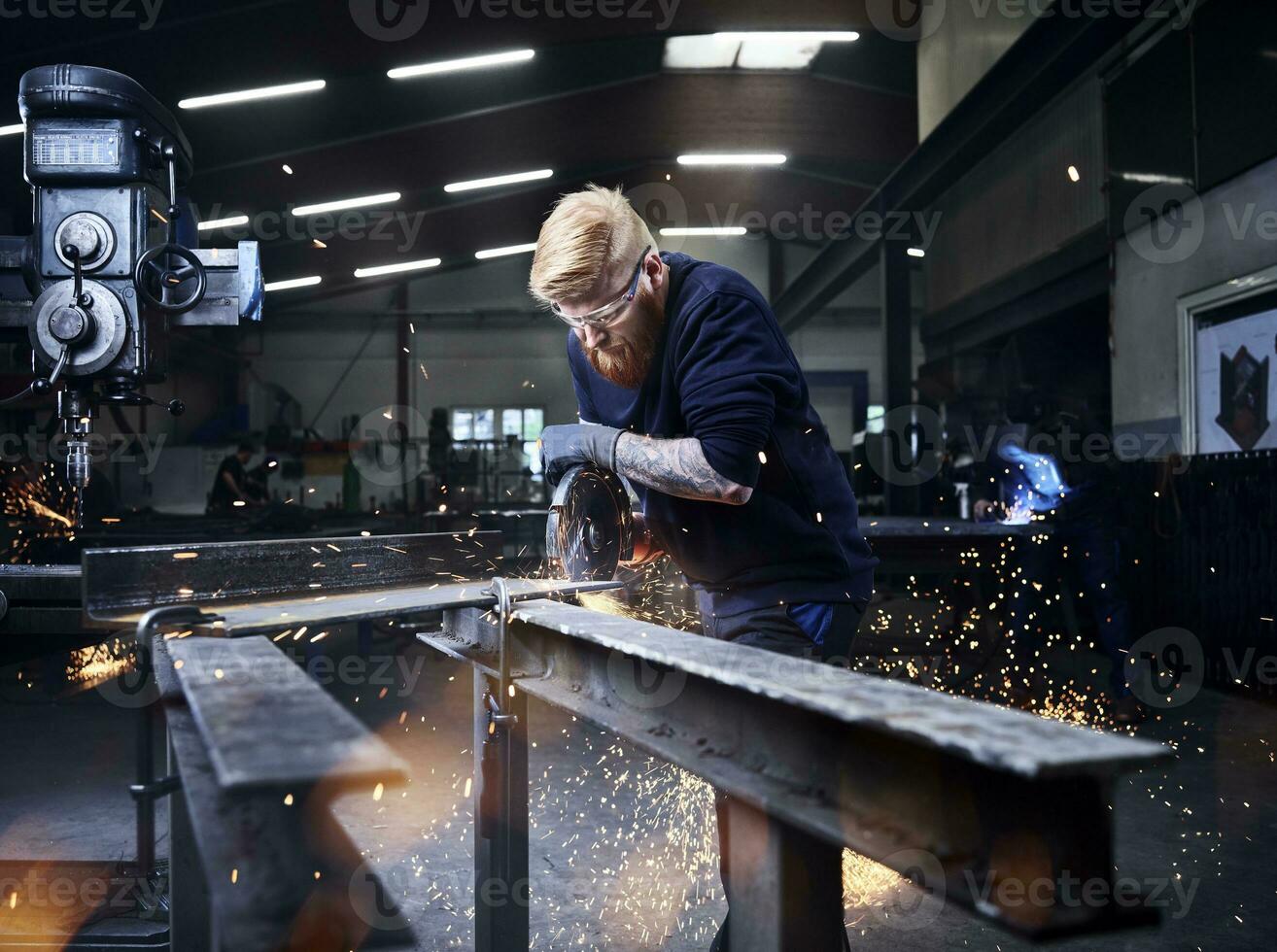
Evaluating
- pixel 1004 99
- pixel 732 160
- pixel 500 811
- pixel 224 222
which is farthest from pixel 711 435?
pixel 732 160

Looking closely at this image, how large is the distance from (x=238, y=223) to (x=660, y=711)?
8290 mm

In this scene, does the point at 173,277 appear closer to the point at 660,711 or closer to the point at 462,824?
the point at 660,711

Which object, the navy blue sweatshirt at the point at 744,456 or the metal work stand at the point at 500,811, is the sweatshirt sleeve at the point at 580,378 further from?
the metal work stand at the point at 500,811

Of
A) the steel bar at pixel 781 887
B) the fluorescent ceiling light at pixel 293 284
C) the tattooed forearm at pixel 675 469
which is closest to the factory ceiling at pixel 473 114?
the fluorescent ceiling light at pixel 293 284

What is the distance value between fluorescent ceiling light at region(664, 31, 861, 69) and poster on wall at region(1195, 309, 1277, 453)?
4.09 meters

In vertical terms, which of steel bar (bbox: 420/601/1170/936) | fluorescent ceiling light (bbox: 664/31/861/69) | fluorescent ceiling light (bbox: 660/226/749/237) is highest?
fluorescent ceiling light (bbox: 660/226/749/237)

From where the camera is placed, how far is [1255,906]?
2.45m

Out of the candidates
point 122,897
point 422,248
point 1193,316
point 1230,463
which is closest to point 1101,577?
point 1230,463

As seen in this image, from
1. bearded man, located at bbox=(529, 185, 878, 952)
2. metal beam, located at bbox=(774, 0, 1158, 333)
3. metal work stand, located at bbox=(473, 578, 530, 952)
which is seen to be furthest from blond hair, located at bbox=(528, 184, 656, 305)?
metal beam, located at bbox=(774, 0, 1158, 333)

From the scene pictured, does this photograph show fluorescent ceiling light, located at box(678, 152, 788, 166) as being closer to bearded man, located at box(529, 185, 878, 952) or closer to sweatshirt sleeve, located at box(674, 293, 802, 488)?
bearded man, located at box(529, 185, 878, 952)

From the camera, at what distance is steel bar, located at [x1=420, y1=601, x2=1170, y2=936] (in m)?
0.72

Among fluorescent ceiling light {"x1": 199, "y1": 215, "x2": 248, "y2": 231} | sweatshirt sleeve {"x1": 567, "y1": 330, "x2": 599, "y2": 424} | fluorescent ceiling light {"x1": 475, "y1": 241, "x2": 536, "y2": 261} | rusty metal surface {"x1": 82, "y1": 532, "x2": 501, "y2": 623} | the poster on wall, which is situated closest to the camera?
rusty metal surface {"x1": 82, "y1": 532, "x2": 501, "y2": 623}

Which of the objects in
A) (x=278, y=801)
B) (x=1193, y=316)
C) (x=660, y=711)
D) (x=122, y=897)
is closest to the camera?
(x=278, y=801)

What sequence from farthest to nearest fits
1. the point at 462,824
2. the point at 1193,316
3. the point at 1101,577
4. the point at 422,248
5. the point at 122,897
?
the point at 422,248
the point at 1193,316
the point at 1101,577
the point at 462,824
the point at 122,897
